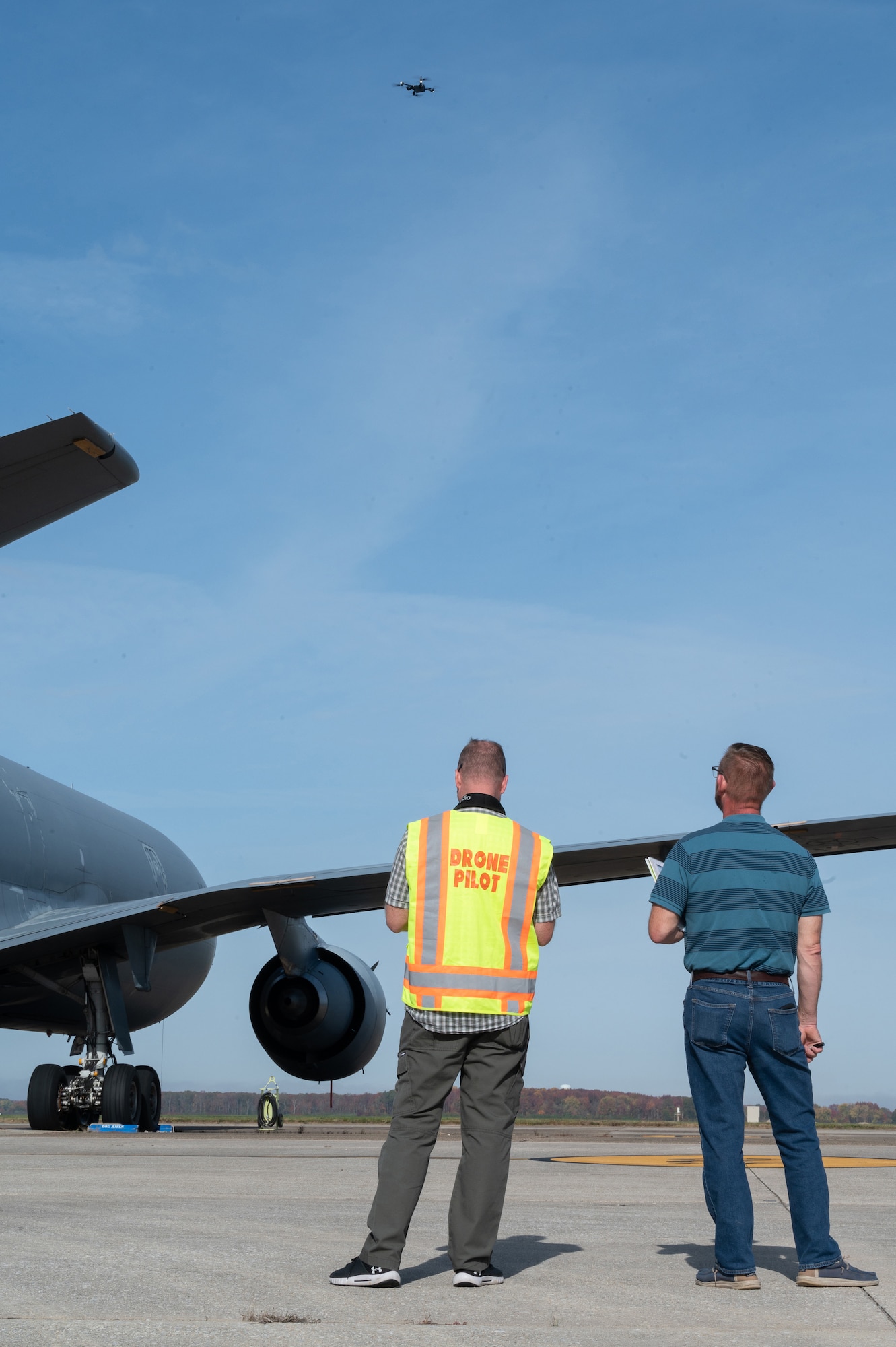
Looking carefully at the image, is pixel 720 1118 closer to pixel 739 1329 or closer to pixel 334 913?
pixel 739 1329

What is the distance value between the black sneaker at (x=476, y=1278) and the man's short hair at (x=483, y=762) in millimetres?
1693

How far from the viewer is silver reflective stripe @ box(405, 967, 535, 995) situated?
488 cm

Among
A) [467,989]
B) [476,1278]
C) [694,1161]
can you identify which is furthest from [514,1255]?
[694,1161]

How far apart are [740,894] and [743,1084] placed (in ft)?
2.13

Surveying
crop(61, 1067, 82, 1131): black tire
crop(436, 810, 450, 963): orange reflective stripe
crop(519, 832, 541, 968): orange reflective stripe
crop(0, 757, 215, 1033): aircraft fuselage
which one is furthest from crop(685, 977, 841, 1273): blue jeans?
crop(61, 1067, 82, 1131): black tire

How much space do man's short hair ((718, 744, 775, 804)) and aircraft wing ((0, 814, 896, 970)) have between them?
8560mm

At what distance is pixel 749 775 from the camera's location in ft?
16.9

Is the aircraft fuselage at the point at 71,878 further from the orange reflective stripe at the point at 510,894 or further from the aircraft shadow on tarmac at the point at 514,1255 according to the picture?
the orange reflective stripe at the point at 510,894

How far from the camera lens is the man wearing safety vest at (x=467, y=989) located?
4.73m

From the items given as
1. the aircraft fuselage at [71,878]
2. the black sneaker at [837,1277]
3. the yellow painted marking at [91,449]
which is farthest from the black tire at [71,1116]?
the black sneaker at [837,1277]

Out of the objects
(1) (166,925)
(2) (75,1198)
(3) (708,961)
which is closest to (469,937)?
(3) (708,961)

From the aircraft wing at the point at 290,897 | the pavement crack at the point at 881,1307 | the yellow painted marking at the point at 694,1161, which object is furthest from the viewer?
the aircraft wing at the point at 290,897

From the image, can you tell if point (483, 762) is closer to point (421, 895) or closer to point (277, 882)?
point (421, 895)

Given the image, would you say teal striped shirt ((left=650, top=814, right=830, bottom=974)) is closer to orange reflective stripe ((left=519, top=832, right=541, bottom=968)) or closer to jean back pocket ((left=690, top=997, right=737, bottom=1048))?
jean back pocket ((left=690, top=997, right=737, bottom=1048))
